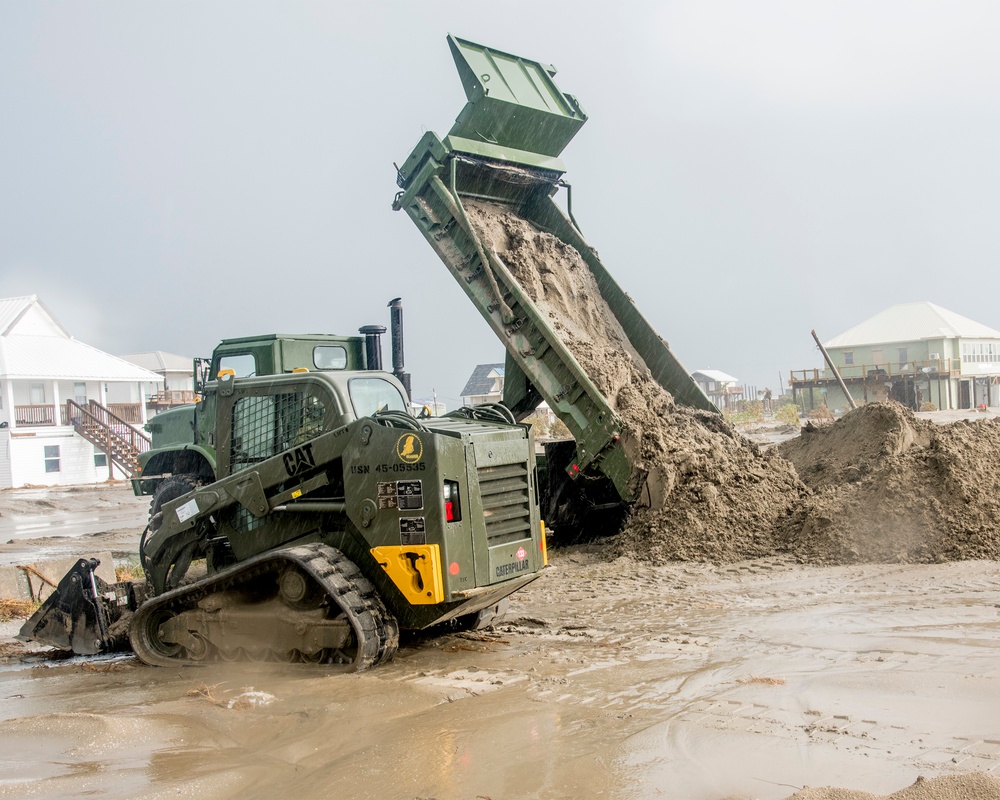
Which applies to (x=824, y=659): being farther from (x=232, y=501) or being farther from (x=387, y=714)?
(x=232, y=501)

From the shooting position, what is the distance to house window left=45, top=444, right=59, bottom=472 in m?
31.5

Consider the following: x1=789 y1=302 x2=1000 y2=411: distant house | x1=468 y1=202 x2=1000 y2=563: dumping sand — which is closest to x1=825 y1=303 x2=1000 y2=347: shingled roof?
x1=789 y1=302 x2=1000 y2=411: distant house

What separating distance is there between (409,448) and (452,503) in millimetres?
427

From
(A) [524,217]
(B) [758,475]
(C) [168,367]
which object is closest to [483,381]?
(C) [168,367]

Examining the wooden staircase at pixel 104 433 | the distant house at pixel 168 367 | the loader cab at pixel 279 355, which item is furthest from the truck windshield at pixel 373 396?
the distant house at pixel 168 367

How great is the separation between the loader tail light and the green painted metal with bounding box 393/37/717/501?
3.57 m

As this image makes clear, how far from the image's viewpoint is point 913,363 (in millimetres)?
44469

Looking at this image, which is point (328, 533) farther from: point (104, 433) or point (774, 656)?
point (104, 433)

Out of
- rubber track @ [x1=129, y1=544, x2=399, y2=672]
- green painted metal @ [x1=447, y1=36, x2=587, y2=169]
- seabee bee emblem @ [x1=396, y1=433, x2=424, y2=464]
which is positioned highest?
green painted metal @ [x1=447, y1=36, x2=587, y2=169]

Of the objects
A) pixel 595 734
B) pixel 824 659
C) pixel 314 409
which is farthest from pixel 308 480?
pixel 824 659

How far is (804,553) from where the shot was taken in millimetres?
8633

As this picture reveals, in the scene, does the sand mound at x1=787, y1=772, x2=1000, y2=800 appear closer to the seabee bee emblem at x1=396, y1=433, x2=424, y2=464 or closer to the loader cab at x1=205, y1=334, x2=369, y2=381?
the seabee bee emblem at x1=396, y1=433, x2=424, y2=464

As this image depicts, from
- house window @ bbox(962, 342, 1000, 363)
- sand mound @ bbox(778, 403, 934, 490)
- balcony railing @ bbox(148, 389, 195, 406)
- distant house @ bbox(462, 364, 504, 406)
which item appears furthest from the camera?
distant house @ bbox(462, 364, 504, 406)

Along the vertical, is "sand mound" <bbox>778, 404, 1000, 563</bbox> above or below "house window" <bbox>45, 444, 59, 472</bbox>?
below
